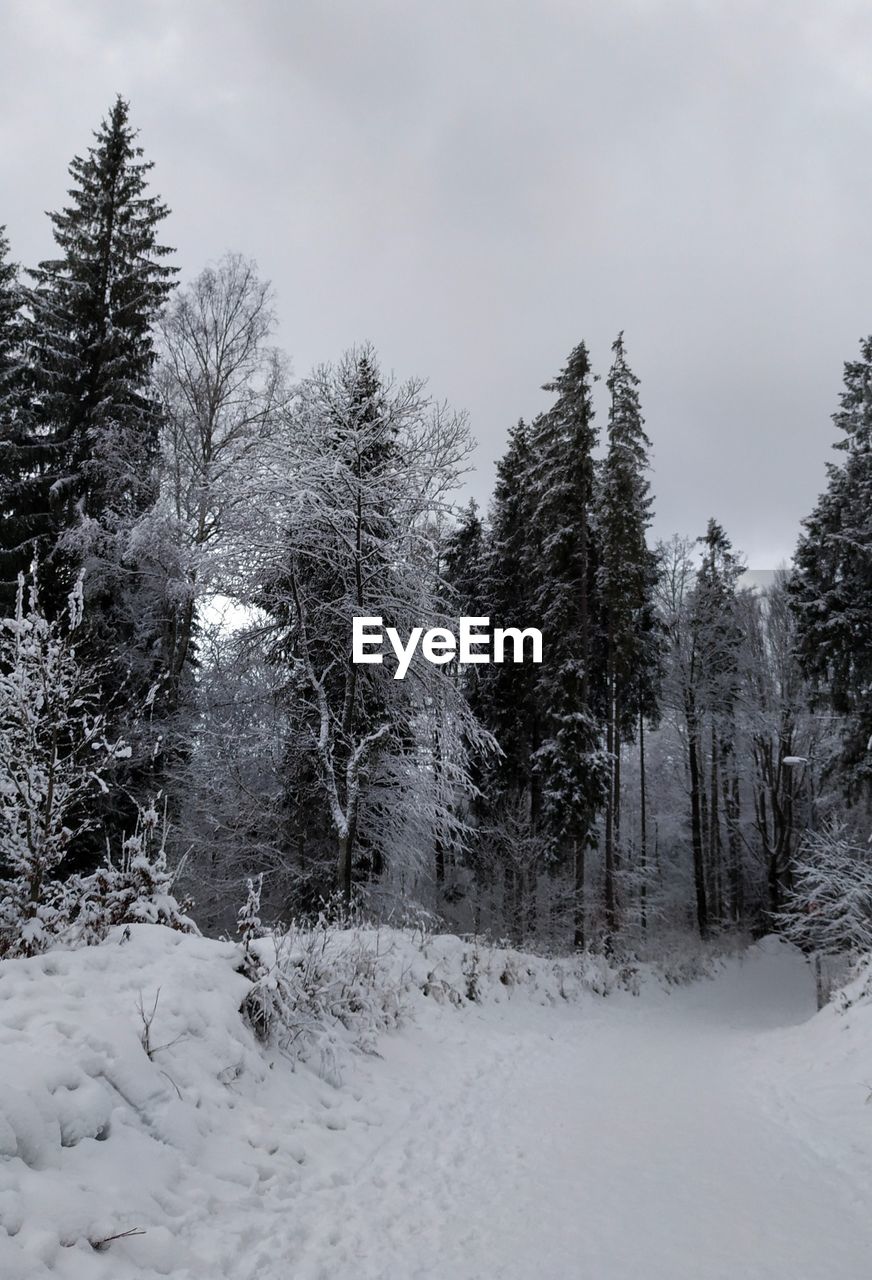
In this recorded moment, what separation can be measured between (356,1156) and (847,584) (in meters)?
18.1

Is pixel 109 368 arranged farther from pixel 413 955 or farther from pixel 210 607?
pixel 413 955

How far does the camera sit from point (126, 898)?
215 inches

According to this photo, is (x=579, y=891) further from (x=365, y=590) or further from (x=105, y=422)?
(x=105, y=422)

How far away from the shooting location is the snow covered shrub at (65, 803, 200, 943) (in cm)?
523

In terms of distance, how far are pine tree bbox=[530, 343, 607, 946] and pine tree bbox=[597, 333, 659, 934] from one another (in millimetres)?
608

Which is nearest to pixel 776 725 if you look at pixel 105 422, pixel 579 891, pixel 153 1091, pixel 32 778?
pixel 579 891

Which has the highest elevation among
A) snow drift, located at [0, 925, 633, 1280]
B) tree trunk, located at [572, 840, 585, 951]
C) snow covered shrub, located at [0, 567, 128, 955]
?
snow covered shrub, located at [0, 567, 128, 955]

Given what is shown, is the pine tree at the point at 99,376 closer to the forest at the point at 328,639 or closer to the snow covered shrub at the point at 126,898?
the forest at the point at 328,639

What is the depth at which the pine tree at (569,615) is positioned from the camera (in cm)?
1906

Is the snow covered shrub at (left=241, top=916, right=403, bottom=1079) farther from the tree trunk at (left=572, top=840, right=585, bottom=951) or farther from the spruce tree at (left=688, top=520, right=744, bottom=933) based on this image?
the spruce tree at (left=688, top=520, right=744, bottom=933)

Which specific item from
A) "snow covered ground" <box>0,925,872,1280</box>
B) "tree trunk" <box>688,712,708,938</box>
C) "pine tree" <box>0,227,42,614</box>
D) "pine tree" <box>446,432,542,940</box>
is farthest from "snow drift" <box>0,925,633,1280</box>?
"tree trunk" <box>688,712,708,938</box>

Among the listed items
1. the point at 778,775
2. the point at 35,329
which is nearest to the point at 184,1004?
the point at 35,329

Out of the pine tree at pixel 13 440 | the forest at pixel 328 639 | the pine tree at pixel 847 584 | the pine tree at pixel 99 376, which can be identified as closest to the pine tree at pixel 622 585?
the forest at pixel 328 639

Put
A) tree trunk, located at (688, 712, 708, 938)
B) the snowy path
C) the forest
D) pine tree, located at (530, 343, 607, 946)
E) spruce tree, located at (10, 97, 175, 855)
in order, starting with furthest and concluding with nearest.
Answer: tree trunk, located at (688, 712, 708, 938) → pine tree, located at (530, 343, 607, 946) → spruce tree, located at (10, 97, 175, 855) → the forest → the snowy path
